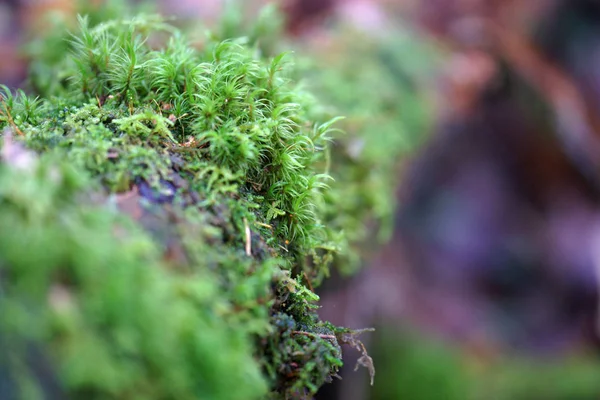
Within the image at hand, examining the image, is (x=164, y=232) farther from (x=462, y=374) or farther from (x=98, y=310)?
(x=462, y=374)

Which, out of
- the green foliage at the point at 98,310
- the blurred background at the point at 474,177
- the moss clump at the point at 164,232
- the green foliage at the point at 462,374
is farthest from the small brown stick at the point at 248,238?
the green foliage at the point at 462,374

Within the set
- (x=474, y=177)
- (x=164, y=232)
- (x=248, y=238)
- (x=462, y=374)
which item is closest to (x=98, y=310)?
(x=164, y=232)

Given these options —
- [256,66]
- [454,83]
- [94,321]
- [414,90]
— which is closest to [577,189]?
[454,83]

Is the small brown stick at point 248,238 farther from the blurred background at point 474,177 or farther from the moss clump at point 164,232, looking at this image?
the blurred background at point 474,177

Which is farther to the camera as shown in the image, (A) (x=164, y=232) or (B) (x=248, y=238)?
(B) (x=248, y=238)

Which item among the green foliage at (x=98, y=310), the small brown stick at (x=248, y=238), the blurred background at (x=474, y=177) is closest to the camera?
the green foliage at (x=98, y=310)
